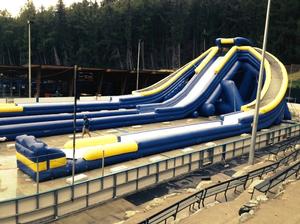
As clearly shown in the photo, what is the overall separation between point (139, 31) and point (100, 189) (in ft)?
245

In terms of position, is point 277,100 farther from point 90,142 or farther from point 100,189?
point 100,189

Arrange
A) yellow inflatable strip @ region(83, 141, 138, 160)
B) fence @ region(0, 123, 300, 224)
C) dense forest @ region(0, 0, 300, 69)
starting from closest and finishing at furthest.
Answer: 1. fence @ region(0, 123, 300, 224)
2. yellow inflatable strip @ region(83, 141, 138, 160)
3. dense forest @ region(0, 0, 300, 69)

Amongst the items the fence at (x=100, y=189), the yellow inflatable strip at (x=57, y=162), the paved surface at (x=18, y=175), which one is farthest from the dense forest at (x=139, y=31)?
the yellow inflatable strip at (x=57, y=162)

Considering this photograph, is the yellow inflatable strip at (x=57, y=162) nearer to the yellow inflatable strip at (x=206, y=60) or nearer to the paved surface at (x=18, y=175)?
the paved surface at (x=18, y=175)

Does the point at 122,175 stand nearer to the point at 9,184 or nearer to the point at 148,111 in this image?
the point at 9,184

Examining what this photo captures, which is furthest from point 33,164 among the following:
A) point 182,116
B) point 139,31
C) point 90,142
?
point 139,31

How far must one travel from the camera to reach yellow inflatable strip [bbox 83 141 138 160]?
14.7 meters

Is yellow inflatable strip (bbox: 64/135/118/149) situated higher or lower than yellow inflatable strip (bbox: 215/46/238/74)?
lower

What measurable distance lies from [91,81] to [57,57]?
152ft

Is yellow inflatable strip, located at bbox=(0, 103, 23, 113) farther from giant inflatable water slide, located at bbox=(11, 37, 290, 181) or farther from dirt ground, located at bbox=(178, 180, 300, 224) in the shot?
dirt ground, located at bbox=(178, 180, 300, 224)

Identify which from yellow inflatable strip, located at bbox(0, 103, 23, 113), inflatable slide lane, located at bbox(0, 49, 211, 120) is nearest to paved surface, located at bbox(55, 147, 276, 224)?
yellow inflatable strip, located at bbox(0, 103, 23, 113)

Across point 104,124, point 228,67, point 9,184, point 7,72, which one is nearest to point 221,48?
point 228,67

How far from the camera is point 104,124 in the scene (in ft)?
77.9

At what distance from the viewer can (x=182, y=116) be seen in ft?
95.7
